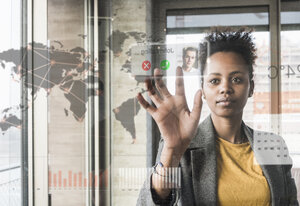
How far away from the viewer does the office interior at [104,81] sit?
157cm

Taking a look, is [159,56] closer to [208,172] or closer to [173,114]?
[173,114]

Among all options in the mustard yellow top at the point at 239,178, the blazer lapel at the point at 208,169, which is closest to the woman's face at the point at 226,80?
the blazer lapel at the point at 208,169

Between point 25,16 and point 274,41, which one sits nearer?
point 274,41

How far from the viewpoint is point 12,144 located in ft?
5.59

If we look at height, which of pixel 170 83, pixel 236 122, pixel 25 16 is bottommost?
pixel 236 122

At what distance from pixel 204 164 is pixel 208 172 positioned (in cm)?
5

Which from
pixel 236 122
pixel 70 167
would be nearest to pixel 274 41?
pixel 236 122

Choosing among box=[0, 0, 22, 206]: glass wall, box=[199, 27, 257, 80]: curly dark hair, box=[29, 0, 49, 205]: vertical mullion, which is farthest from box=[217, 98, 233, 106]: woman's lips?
box=[0, 0, 22, 206]: glass wall

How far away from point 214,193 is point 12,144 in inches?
42.2

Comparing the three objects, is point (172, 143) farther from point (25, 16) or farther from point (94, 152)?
point (25, 16)

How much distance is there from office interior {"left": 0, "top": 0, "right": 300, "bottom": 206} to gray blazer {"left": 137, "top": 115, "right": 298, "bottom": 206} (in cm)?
5

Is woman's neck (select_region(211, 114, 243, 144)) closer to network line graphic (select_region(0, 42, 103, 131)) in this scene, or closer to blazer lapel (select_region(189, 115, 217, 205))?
blazer lapel (select_region(189, 115, 217, 205))

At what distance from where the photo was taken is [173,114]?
159 centimetres

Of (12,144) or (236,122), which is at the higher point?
(236,122)
